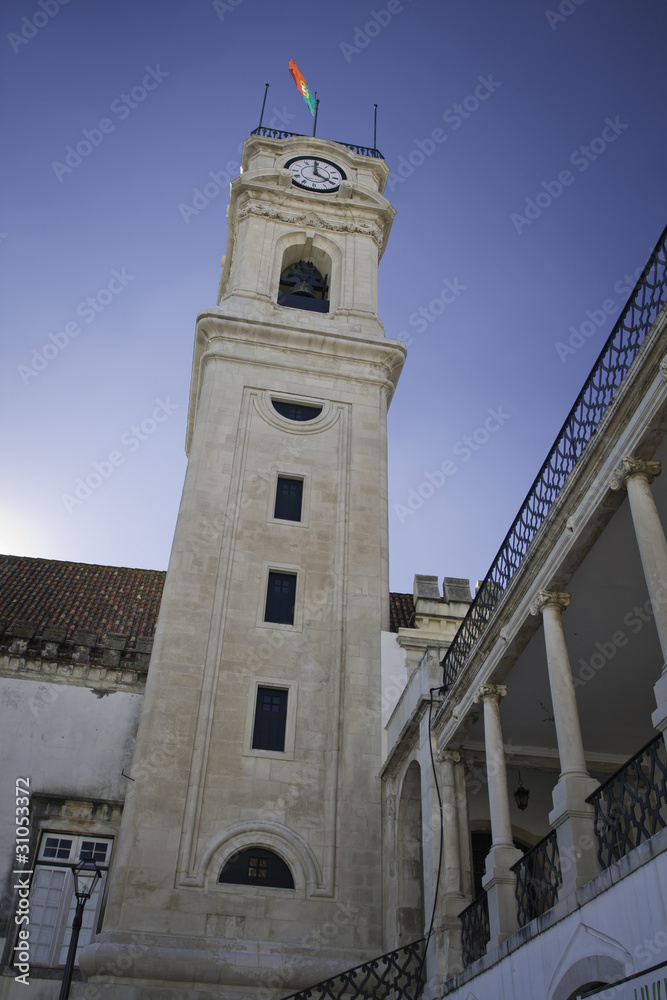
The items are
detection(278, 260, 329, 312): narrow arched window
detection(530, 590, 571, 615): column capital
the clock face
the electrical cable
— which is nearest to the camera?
detection(530, 590, 571, 615): column capital

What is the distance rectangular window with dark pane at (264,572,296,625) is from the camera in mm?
19406

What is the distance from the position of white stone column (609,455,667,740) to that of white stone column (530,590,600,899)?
1.50 m

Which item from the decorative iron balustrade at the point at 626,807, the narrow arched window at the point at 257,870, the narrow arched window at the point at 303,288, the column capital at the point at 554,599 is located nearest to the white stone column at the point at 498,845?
the decorative iron balustrade at the point at 626,807

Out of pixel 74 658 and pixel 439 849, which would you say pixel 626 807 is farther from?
pixel 74 658

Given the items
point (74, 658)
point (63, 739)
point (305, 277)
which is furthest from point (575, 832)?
point (305, 277)

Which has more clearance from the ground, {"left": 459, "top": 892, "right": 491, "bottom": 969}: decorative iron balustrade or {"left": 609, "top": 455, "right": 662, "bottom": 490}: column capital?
{"left": 609, "top": 455, "right": 662, "bottom": 490}: column capital

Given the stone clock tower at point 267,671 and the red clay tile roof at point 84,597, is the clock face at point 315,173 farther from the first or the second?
the red clay tile roof at point 84,597

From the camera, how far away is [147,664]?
1919 centimetres

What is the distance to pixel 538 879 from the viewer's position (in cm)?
994

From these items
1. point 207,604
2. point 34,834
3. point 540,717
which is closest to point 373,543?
point 207,604

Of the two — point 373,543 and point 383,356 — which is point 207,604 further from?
point 383,356

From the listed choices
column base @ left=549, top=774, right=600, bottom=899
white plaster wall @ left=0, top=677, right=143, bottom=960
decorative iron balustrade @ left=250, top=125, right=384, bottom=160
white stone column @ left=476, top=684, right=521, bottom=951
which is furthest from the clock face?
column base @ left=549, top=774, right=600, bottom=899

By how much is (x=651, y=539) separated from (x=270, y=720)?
11263 millimetres

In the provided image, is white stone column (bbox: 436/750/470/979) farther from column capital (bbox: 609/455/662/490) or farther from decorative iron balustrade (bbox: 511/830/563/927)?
column capital (bbox: 609/455/662/490)
